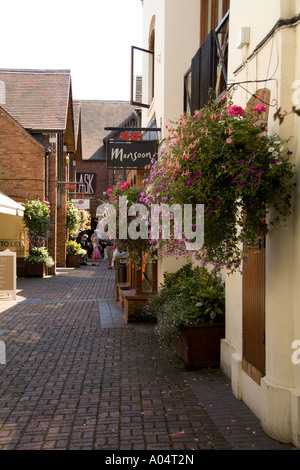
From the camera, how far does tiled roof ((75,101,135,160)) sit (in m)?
43.3

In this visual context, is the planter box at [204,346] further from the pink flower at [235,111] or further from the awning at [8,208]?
the awning at [8,208]

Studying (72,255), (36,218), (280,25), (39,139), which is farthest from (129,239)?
(72,255)

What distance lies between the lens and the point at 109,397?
5.41 m

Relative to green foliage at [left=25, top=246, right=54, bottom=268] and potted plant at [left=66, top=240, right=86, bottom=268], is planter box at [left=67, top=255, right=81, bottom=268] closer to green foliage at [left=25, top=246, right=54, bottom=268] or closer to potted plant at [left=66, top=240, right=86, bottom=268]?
potted plant at [left=66, top=240, right=86, bottom=268]

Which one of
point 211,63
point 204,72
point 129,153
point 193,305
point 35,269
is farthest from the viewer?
point 35,269

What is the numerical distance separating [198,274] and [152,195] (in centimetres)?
304

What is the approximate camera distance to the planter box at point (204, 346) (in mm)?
6402

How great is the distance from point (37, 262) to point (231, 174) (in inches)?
643

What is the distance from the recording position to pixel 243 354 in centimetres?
534

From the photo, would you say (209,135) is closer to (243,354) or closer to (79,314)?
(243,354)

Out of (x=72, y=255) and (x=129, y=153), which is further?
(x=72, y=255)

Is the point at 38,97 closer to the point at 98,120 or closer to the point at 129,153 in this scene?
the point at 129,153

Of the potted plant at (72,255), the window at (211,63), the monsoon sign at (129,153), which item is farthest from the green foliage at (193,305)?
the potted plant at (72,255)
